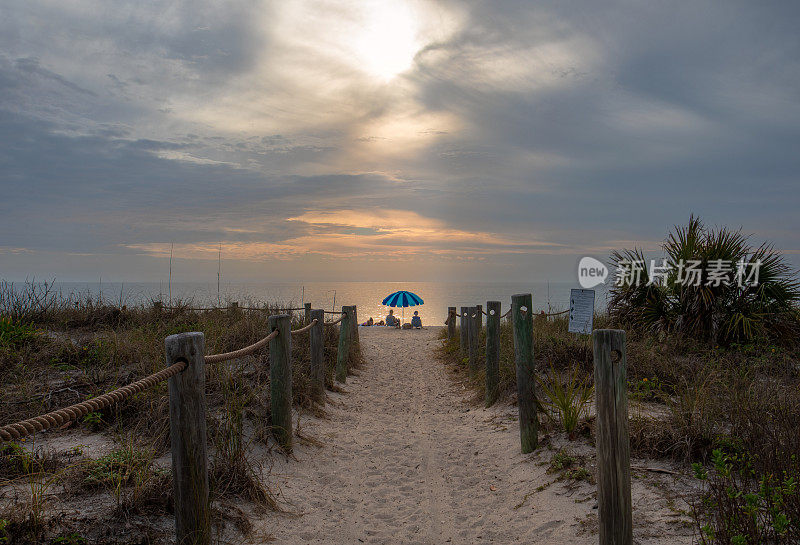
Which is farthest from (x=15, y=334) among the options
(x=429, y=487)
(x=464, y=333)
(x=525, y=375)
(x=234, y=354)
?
Answer: (x=464, y=333)

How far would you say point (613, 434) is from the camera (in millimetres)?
3244

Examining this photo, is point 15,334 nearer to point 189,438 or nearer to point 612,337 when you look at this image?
point 189,438

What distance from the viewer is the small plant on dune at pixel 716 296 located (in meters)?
9.88

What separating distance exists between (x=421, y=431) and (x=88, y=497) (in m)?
4.43

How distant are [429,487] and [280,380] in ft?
6.32

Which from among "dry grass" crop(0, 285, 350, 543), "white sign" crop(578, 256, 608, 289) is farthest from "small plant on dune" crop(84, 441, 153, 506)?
"white sign" crop(578, 256, 608, 289)

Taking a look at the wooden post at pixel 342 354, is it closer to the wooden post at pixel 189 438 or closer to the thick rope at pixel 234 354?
the thick rope at pixel 234 354

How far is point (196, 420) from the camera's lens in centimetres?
307

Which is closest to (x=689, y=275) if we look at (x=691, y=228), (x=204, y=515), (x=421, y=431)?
(x=691, y=228)

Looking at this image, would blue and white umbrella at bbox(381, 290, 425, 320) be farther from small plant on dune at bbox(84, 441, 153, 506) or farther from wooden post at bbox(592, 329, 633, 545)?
wooden post at bbox(592, 329, 633, 545)

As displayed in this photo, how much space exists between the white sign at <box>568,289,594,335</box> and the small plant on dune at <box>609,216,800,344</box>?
16.4ft

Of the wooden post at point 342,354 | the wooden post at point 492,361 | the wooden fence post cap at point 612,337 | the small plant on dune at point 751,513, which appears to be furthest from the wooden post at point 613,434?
the wooden post at point 342,354

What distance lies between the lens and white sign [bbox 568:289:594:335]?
6125 mm

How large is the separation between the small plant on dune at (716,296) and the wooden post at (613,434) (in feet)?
25.9
